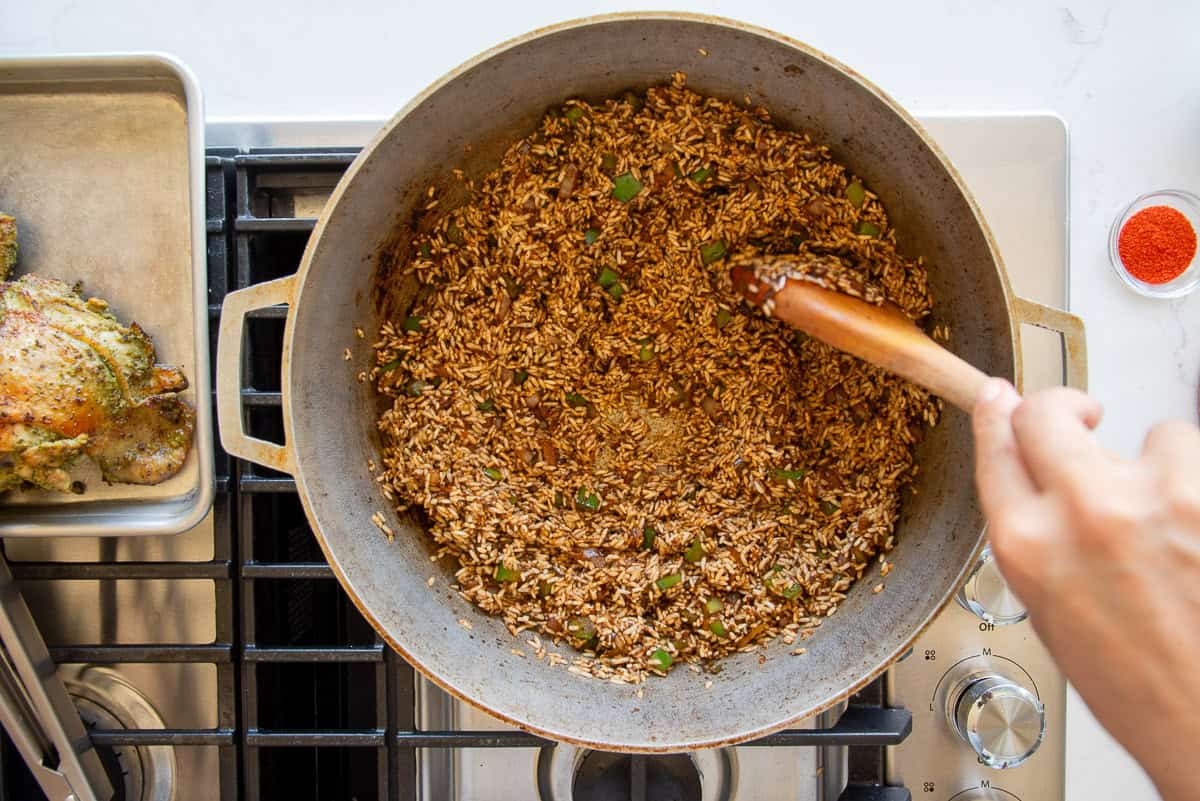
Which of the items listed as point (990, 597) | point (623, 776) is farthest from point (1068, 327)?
point (623, 776)

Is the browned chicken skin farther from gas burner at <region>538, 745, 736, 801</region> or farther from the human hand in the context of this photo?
the human hand

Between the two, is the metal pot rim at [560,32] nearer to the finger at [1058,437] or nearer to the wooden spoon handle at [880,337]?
the wooden spoon handle at [880,337]

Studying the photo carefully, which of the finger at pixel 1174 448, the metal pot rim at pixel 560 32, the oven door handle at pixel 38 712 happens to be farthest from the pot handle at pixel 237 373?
the finger at pixel 1174 448

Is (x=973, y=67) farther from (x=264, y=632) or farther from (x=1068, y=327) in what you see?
(x=264, y=632)

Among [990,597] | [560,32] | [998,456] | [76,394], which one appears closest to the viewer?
[998,456]

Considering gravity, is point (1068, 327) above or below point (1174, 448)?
above

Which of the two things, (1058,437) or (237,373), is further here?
(237,373)

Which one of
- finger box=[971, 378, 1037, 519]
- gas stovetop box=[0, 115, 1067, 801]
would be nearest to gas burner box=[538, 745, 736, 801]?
gas stovetop box=[0, 115, 1067, 801]
